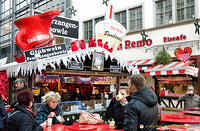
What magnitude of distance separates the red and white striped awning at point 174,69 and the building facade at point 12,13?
11618 millimetres

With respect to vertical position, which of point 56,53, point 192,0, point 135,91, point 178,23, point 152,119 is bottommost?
point 152,119

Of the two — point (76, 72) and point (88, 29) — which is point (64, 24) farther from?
point (88, 29)

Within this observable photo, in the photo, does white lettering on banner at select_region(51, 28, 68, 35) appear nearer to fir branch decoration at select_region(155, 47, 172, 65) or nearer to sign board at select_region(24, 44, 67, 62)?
sign board at select_region(24, 44, 67, 62)

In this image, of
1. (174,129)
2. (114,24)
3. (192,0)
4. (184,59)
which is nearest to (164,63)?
(184,59)

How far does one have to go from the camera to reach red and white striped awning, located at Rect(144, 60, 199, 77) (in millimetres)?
11815

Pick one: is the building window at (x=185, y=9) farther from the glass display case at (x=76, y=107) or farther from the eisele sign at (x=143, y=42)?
the glass display case at (x=76, y=107)

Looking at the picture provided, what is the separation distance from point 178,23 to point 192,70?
3482 mm

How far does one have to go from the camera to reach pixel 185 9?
14133mm

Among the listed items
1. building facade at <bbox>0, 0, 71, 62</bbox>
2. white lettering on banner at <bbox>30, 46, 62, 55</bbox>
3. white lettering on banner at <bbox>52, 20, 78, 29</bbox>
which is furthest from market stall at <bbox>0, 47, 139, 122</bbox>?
building facade at <bbox>0, 0, 71, 62</bbox>

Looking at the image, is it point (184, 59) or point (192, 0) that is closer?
point (184, 59)

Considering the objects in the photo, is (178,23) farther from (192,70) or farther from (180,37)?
(192,70)

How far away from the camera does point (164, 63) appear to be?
13.7 m

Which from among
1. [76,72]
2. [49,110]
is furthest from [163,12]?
[49,110]

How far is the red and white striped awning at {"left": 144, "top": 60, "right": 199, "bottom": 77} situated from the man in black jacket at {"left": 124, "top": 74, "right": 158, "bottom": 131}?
9259mm
